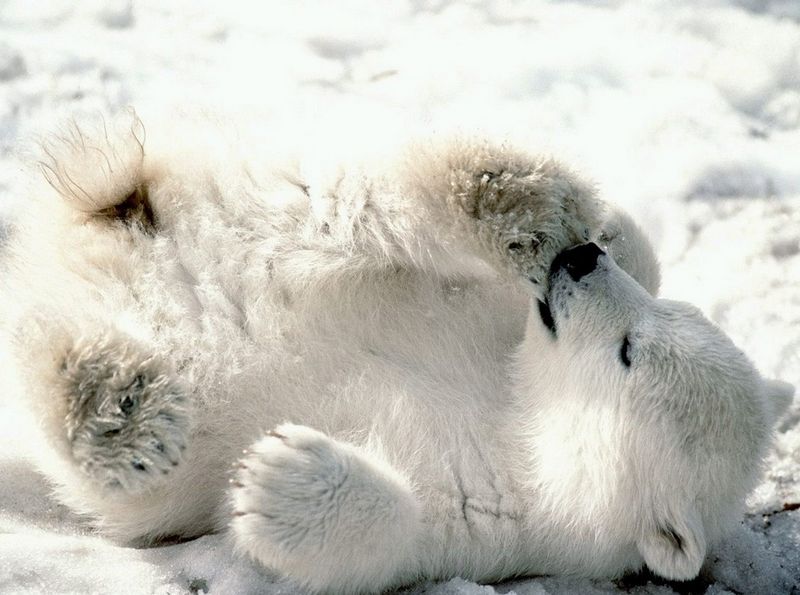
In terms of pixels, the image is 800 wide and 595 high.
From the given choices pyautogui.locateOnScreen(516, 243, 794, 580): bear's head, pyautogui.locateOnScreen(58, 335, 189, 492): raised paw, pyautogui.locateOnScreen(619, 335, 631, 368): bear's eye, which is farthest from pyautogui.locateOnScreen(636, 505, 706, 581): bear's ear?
pyautogui.locateOnScreen(58, 335, 189, 492): raised paw

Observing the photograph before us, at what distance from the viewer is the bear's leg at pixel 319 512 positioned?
261 centimetres

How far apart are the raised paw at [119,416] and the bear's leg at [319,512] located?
0.22m

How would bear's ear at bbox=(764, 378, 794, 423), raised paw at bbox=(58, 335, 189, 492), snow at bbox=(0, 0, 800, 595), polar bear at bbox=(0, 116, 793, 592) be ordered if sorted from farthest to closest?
snow at bbox=(0, 0, 800, 595), bear's ear at bbox=(764, 378, 794, 423), polar bear at bbox=(0, 116, 793, 592), raised paw at bbox=(58, 335, 189, 492)

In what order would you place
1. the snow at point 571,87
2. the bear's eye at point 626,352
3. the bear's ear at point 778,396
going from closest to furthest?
the bear's eye at point 626,352 < the bear's ear at point 778,396 < the snow at point 571,87

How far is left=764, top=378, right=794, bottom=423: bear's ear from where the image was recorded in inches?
129

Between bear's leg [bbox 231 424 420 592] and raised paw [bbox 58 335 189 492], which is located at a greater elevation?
raised paw [bbox 58 335 189 492]

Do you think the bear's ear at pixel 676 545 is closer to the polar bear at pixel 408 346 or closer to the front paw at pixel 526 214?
the polar bear at pixel 408 346

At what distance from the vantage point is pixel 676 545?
9.91ft

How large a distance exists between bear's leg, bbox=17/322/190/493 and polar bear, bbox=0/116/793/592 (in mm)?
135

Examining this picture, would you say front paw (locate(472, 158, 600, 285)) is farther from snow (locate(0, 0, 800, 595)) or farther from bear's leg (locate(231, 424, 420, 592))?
bear's leg (locate(231, 424, 420, 592))

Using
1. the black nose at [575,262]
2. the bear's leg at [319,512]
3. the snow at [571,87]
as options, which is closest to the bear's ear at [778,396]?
the snow at [571,87]

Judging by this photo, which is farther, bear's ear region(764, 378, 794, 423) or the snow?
the snow

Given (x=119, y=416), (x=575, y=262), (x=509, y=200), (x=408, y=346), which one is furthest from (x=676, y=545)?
(x=119, y=416)

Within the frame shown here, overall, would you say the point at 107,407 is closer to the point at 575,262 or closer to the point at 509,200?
the point at 509,200
